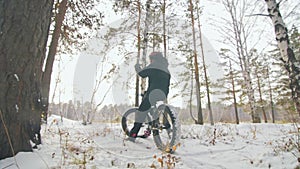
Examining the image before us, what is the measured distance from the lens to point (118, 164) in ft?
8.25

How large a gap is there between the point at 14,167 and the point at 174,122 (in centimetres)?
245

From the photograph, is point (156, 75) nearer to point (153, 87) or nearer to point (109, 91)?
point (153, 87)

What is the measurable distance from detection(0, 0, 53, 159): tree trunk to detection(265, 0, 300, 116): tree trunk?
553cm

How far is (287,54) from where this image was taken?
5086 mm

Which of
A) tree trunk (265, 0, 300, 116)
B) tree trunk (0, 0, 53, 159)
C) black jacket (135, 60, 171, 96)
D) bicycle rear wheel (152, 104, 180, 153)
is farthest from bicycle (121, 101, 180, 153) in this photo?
tree trunk (265, 0, 300, 116)

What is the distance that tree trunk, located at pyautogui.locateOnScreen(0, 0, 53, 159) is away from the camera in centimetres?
204

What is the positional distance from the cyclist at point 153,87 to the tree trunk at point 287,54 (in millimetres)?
3342

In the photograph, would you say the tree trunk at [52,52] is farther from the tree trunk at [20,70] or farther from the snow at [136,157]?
the tree trunk at [20,70]

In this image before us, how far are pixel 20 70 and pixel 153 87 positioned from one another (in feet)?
7.71

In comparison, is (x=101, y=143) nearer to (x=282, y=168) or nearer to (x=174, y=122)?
(x=174, y=122)

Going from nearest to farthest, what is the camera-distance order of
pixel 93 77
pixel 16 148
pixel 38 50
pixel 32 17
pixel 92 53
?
pixel 16 148, pixel 32 17, pixel 38 50, pixel 93 77, pixel 92 53

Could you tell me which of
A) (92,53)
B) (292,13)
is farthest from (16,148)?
(292,13)

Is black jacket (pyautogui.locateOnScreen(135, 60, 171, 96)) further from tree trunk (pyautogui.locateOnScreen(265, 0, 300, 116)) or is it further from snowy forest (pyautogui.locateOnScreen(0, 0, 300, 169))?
tree trunk (pyautogui.locateOnScreen(265, 0, 300, 116))

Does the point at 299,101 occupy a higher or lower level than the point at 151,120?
higher
